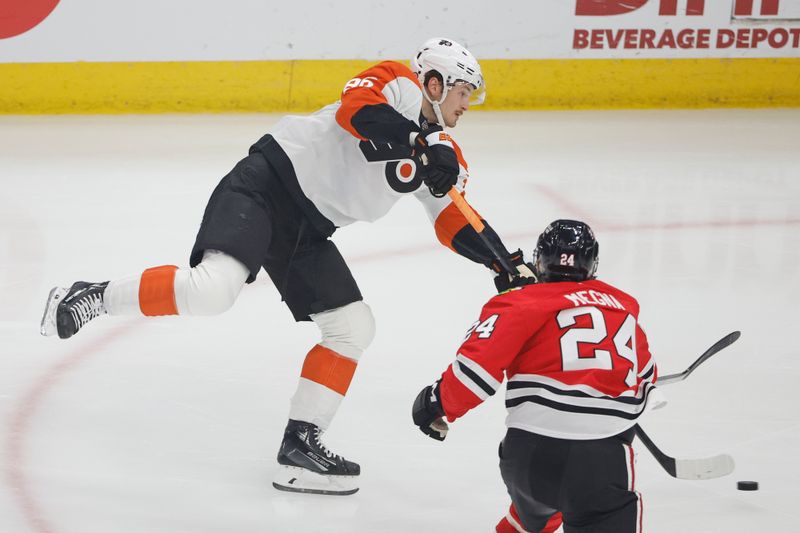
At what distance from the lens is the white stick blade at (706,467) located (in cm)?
220

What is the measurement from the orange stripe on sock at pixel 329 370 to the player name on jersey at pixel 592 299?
0.85 m

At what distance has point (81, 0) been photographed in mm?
7516

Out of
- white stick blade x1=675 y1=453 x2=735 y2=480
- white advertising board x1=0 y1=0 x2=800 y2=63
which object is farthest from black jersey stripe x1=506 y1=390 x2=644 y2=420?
white advertising board x1=0 y1=0 x2=800 y2=63

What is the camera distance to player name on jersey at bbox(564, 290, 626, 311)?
198 centimetres

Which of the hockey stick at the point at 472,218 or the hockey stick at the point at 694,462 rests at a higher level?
the hockey stick at the point at 472,218

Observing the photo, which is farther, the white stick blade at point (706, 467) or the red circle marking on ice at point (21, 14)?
the red circle marking on ice at point (21, 14)

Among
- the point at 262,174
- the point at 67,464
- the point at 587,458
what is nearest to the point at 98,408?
the point at 67,464

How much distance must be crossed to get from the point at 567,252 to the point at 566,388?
0.24m

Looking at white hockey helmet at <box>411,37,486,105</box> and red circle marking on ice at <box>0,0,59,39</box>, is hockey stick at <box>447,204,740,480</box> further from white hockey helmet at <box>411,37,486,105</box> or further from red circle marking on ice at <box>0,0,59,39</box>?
red circle marking on ice at <box>0,0,59,39</box>

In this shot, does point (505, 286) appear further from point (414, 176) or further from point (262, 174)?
point (262, 174)

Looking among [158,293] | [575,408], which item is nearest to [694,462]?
[575,408]

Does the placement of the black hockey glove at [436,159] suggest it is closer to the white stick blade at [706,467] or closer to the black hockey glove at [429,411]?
the black hockey glove at [429,411]

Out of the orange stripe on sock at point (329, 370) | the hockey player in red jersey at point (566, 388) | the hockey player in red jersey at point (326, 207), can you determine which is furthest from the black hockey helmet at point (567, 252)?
the orange stripe on sock at point (329, 370)

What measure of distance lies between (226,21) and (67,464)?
5.42 m
